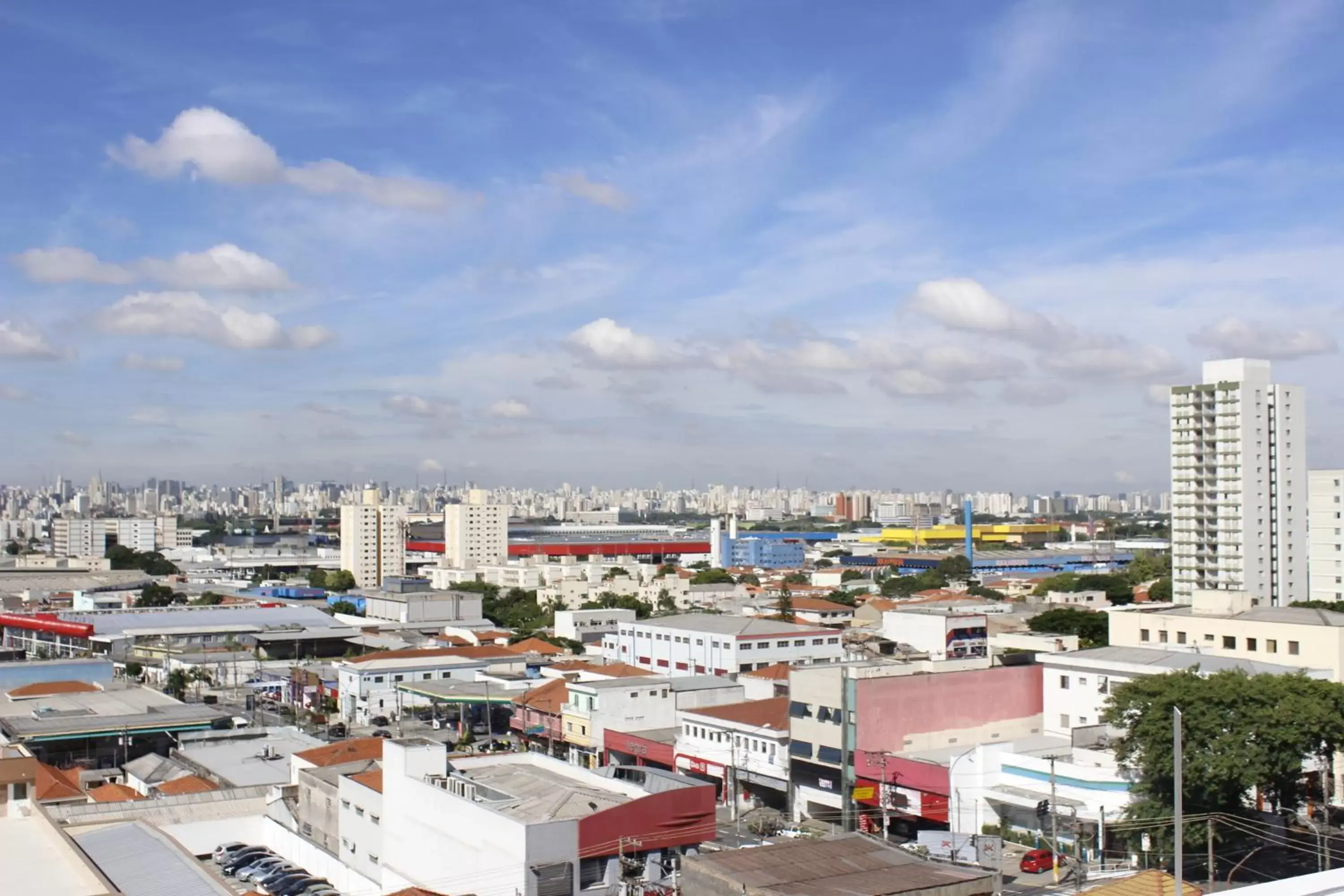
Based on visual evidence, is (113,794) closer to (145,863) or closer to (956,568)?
(145,863)

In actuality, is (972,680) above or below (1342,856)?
above

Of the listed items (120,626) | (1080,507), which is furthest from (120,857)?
(1080,507)

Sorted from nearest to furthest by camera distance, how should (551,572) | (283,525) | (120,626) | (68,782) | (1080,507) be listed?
(68,782)
(120,626)
(551,572)
(283,525)
(1080,507)

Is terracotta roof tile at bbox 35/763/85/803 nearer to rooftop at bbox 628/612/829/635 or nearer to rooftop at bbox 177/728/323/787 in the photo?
rooftop at bbox 177/728/323/787

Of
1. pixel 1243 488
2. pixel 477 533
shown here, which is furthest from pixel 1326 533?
pixel 477 533

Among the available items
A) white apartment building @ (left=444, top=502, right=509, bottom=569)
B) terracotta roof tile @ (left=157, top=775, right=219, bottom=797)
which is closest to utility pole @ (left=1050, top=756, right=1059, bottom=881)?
terracotta roof tile @ (left=157, top=775, right=219, bottom=797)

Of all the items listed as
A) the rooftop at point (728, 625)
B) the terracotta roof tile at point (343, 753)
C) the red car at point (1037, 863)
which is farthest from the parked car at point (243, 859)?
the rooftop at point (728, 625)

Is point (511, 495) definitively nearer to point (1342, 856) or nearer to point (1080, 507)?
point (1080, 507)
